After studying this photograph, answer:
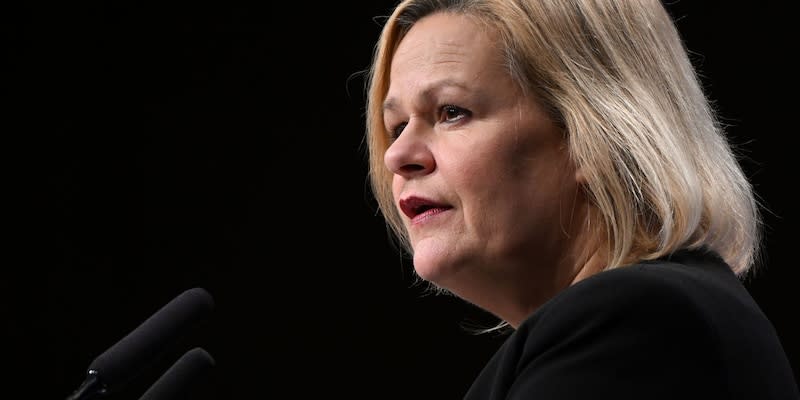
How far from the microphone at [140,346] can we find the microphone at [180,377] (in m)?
0.06

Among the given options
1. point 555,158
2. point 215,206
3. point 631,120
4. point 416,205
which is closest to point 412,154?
point 416,205

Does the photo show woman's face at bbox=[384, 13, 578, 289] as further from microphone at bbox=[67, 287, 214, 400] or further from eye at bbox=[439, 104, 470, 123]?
microphone at bbox=[67, 287, 214, 400]

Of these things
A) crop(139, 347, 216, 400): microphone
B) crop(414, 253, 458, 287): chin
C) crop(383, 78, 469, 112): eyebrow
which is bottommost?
crop(414, 253, 458, 287): chin

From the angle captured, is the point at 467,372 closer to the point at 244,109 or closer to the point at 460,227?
the point at 244,109

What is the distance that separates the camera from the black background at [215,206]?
3.33m

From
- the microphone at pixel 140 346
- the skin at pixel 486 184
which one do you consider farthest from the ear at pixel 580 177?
the microphone at pixel 140 346

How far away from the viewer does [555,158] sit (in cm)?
A: 147

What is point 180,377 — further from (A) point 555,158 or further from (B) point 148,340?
(A) point 555,158

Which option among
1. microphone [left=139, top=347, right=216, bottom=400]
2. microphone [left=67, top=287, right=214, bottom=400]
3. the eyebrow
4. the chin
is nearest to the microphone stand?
microphone [left=67, top=287, right=214, bottom=400]

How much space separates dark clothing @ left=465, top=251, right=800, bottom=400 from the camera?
3.57ft

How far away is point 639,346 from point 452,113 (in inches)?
20.9

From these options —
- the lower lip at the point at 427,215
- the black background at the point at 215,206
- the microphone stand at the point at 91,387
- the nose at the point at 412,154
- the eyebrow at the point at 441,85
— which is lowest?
the black background at the point at 215,206

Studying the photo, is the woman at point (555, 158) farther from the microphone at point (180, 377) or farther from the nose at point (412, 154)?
the microphone at point (180, 377)

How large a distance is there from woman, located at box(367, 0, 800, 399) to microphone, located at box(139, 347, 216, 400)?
0.35 m
